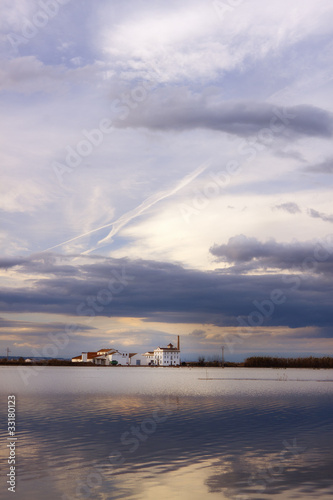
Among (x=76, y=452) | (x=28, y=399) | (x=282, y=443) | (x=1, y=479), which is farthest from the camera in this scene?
(x=28, y=399)

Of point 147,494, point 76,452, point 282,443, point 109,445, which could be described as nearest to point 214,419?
point 282,443

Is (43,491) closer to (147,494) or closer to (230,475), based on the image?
(147,494)

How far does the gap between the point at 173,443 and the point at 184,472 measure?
26.5ft

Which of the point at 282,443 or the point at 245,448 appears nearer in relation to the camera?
the point at 245,448

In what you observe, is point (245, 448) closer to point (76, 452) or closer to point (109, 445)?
point (109, 445)

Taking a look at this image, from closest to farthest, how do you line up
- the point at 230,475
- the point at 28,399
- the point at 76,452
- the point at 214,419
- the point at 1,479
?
the point at 1,479
the point at 230,475
the point at 76,452
the point at 214,419
the point at 28,399

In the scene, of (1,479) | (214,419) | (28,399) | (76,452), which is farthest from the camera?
(28,399)

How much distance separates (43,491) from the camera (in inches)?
869

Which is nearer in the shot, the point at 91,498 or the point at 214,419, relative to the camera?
the point at 91,498

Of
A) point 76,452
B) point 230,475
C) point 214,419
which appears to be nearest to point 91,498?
point 230,475

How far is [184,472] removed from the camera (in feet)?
84.4

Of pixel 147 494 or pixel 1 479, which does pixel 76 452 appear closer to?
pixel 1 479

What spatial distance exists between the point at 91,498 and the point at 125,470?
→ 5083 mm

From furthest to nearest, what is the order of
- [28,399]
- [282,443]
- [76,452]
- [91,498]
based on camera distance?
[28,399] → [282,443] → [76,452] → [91,498]
